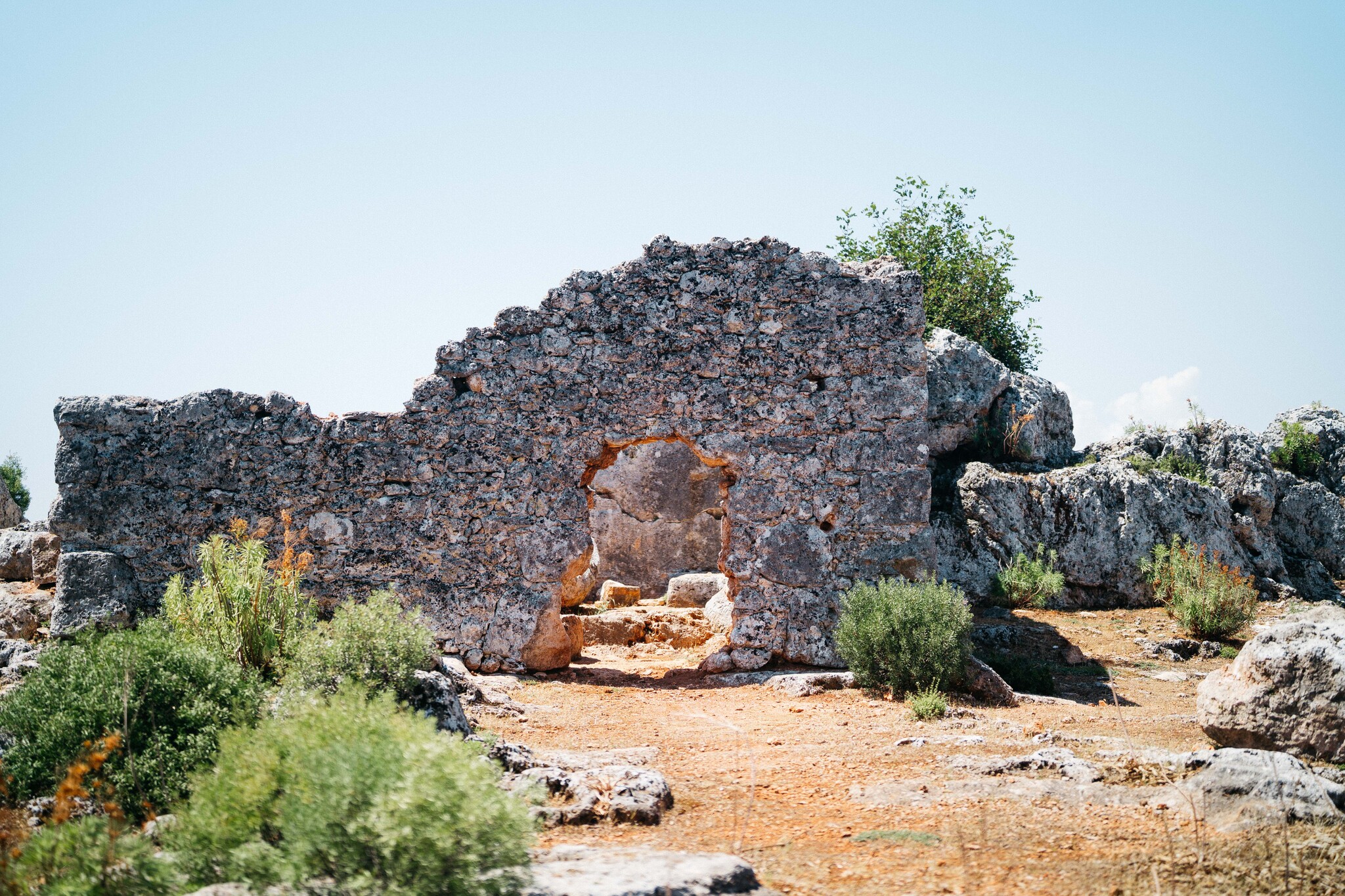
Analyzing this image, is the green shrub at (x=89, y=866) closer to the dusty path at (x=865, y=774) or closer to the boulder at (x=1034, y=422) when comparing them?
the dusty path at (x=865, y=774)

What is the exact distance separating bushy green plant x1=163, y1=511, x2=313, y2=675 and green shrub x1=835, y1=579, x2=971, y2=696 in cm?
464

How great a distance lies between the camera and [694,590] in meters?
14.1

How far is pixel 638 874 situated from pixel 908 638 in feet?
17.9

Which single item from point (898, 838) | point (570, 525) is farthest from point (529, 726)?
point (898, 838)

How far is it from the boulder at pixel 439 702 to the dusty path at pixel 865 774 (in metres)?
A: 1.06

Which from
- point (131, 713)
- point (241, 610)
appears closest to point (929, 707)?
point (241, 610)

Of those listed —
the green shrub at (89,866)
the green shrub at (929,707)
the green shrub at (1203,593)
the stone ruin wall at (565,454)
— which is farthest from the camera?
the green shrub at (1203,593)

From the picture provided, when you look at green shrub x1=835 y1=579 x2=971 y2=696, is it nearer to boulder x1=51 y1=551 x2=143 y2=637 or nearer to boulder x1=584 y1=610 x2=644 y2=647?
boulder x1=584 y1=610 x2=644 y2=647

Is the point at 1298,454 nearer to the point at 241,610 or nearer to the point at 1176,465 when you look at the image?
the point at 1176,465

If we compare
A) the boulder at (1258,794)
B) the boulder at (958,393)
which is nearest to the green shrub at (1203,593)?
the boulder at (958,393)

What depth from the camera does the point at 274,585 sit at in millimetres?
6656

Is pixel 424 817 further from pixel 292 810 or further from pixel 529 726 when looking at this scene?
pixel 529 726

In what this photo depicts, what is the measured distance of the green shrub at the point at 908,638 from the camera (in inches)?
321

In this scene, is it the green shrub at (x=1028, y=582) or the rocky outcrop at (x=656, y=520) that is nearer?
the green shrub at (x=1028, y=582)
